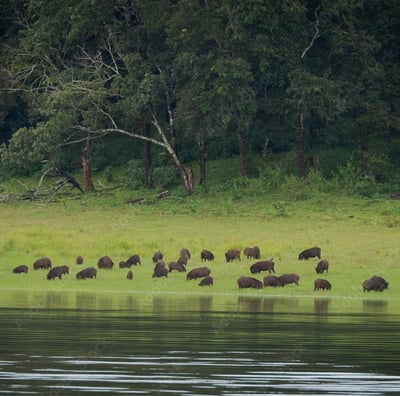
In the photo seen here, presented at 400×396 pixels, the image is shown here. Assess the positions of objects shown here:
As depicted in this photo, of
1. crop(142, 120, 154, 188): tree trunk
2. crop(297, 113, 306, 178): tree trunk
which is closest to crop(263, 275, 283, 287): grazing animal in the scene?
crop(297, 113, 306, 178): tree trunk

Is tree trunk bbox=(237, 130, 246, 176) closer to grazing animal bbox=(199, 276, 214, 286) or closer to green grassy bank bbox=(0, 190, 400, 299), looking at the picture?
green grassy bank bbox=(0, 190, 400, 299)

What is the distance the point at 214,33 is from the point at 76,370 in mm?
42047

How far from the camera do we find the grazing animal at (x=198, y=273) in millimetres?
39688

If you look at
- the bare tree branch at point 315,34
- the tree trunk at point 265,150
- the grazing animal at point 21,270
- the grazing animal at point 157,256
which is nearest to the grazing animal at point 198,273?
the grazing animal at point 157,256

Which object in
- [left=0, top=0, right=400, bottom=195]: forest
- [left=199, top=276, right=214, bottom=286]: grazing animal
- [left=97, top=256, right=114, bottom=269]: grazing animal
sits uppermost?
[left=0, top=0, right=400, bottom=195]: forest

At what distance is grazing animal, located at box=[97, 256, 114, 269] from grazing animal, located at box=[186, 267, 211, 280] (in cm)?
347

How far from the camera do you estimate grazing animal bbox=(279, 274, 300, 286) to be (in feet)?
126

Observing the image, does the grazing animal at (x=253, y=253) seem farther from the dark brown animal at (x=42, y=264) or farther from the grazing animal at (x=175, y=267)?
the dark brown animal at (x=42, y=264)

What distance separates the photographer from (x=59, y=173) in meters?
68.2

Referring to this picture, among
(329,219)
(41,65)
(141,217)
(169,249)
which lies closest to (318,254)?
(169,249)

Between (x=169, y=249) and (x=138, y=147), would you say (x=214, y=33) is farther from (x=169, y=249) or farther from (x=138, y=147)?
(x=169, y=249)

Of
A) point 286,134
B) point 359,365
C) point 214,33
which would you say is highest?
point 214,33

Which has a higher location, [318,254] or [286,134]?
[286,134]

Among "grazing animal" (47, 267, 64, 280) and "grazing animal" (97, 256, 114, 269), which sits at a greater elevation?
"grazing animal" (97, 256, 114, 269)
